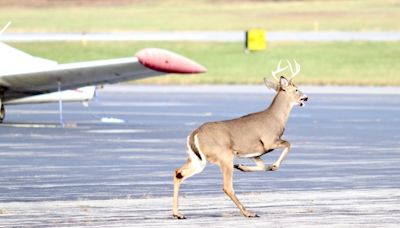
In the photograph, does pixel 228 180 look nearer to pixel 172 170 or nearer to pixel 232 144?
pixel 232 144

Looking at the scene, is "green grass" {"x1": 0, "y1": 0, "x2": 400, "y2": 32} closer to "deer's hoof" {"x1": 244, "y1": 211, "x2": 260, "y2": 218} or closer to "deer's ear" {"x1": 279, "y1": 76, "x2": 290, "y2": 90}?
"deer's ear" {"x1": 279, "y1": 76, "x2": 290, "y2": 90}

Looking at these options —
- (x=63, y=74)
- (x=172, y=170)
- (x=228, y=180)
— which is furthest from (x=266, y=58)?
(x=228, y=180)

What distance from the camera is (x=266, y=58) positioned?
4916 centimetres

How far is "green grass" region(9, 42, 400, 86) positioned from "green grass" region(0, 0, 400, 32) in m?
15.2

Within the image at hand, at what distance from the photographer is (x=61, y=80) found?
2541cm

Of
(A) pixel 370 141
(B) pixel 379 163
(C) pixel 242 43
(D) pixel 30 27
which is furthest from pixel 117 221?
(D) pixel 30 27

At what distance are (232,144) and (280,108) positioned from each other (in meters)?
0.99

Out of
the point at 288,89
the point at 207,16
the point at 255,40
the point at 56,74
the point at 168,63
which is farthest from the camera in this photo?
the point at 207,16

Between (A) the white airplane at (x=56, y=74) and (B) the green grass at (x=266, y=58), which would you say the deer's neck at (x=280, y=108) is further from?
(B) the green grass at (x=266, y=58)

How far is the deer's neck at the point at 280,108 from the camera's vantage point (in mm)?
13078

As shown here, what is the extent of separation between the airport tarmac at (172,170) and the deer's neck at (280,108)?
0.85 m

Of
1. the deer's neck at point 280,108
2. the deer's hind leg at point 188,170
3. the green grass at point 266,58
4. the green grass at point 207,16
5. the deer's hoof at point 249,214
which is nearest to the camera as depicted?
the deer's hoof at point 249,214

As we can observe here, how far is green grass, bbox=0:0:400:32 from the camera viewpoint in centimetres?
7269

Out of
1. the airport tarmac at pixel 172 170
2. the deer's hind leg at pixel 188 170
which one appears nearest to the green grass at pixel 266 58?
the airport tarmac at pixel 172 170
